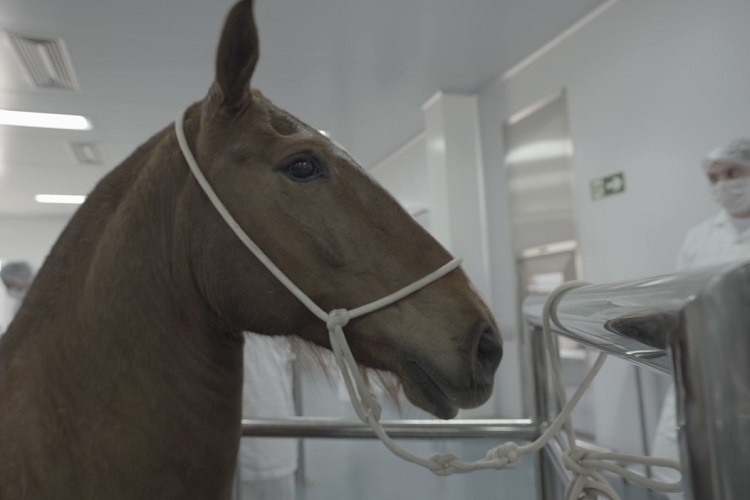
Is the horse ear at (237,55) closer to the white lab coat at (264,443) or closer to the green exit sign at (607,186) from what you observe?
the white lab coat at (264,443)

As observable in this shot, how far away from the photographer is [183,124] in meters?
0.78

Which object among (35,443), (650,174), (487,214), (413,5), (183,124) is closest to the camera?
(35,443)

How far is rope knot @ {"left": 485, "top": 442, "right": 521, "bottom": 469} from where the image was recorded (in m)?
0.58

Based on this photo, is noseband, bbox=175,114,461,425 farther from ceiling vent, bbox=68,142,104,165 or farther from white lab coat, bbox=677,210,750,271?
ceiling vent, bbox=68,142,104,165

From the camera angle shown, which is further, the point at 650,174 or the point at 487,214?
the point at 487,214

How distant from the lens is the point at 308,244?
0.69 m

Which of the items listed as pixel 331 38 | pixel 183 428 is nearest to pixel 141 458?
pixel 183 428

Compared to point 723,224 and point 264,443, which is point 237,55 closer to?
point 264,443

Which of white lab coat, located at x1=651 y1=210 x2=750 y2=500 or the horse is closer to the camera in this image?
the horse

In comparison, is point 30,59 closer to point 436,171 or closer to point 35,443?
point 436,171

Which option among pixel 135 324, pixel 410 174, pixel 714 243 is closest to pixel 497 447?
pixel 135 324

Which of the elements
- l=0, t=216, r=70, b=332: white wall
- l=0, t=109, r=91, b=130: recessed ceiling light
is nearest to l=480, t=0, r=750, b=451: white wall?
l=0, t=109, r=91, b=130: recessed ceiling light

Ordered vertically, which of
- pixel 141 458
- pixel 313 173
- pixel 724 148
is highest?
pixel 724 148

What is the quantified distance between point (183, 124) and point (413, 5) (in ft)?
8.73
